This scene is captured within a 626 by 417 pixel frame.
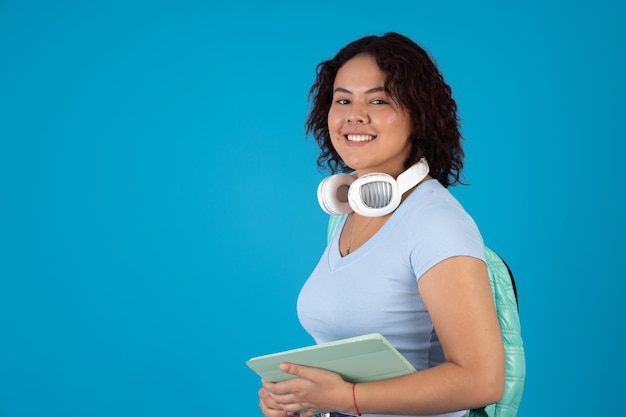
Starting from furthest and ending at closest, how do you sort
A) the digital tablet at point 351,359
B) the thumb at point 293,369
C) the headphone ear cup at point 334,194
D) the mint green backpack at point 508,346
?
the headphone ear cup at point 334,194, the mint green backpack at point 508,346, the thumb at point 293,369, the digital tablet at point 351,359

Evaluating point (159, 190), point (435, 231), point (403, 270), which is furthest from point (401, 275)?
point (159, 190)

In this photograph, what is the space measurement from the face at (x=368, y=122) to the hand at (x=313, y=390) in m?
0.52

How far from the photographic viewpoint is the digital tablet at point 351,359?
53.0 inches

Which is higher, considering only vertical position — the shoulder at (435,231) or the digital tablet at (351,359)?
the shoulder at (435,231)

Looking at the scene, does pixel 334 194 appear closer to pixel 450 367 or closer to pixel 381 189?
pixel 381 189

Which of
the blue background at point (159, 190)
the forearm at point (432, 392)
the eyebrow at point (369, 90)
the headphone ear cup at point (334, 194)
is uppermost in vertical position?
the blue background at point (159, 190)

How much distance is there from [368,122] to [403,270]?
380mm

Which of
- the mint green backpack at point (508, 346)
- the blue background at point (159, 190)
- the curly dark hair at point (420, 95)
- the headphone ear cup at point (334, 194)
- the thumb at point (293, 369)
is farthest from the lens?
the blue background at point (159, 190)

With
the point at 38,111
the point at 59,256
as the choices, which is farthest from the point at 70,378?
the point at 38,111

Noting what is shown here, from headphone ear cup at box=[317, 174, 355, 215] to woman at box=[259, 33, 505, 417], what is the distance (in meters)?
0.04

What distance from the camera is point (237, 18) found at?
3701mm

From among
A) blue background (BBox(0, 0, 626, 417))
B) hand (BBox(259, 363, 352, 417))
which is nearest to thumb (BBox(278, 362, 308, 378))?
hand (BBox(259, 363, 352, 417))

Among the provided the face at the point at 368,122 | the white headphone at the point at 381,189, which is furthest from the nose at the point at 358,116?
the white headphone at the point at 381,189

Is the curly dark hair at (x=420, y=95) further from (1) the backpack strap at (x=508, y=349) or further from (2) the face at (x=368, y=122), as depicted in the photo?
(1) the backpack strap at (x=508, y=349)
